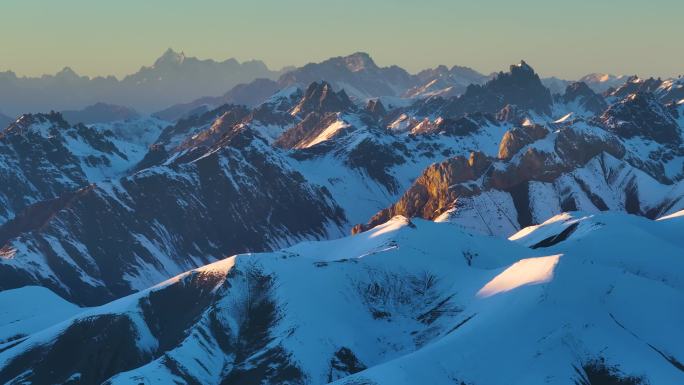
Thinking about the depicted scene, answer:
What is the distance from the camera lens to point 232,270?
569 feet

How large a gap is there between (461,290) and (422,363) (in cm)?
3920

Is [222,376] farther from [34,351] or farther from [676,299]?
[676,299]

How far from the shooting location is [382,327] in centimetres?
16375

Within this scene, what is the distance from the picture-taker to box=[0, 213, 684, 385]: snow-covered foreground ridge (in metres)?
134

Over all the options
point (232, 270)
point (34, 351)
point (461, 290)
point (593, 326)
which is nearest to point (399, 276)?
point (461, 290)

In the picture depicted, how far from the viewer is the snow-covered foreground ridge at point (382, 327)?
13400 centimetres

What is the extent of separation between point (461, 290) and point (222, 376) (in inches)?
1829

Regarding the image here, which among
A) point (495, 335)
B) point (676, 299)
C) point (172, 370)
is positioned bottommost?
point (676, 299)

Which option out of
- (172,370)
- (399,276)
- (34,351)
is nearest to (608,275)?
(399,276)

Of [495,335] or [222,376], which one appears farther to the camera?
[222,376]

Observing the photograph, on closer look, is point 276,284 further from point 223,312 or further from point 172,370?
point 172,370

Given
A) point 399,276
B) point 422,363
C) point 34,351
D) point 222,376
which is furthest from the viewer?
point 399,276

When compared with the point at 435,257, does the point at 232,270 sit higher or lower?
higher

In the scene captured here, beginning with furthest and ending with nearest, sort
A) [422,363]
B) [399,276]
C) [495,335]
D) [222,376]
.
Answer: [399,276] < [222,376] < [495,335] < [422,363]
